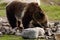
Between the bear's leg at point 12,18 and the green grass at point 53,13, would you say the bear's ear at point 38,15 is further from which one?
the green grass at point 53,13

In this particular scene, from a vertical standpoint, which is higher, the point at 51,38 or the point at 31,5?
the point at 31,5

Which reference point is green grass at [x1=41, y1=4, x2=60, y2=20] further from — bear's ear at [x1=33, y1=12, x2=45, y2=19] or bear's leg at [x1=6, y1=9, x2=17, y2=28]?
bear's ear at [x1=33, y1=12, x2=45, y2=19]

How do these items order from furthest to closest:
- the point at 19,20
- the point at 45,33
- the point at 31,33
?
the point at 19,20 < the point at 45,33 < the point at 31,33

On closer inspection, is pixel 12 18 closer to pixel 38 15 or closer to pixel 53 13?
pixel 38 15

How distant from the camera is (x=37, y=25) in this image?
13234 mm

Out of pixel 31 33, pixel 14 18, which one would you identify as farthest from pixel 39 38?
pixel 14 18

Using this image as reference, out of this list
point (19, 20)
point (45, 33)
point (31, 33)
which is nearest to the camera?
point (31, 33)

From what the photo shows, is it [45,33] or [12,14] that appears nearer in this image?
[45,33]

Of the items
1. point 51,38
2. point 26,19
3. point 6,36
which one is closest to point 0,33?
point 6,36

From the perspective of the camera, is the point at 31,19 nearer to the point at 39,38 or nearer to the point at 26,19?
the point at 26,19

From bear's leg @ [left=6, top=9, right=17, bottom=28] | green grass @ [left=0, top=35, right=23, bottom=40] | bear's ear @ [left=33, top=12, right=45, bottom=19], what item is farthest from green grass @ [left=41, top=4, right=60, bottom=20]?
green grass @ [left=0, top=35, right=23, bottom=40]

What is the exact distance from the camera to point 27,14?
43.0ft

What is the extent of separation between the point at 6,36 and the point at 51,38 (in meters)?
1.76

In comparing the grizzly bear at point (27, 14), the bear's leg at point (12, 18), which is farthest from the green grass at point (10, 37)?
the bear's leg at point (12, 18)
